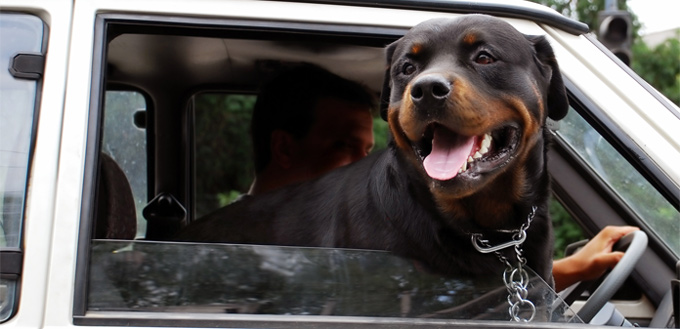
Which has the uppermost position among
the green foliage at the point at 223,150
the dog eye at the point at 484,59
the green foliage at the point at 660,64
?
the green foliage at the point at 660,64

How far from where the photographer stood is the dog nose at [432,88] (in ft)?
6.59

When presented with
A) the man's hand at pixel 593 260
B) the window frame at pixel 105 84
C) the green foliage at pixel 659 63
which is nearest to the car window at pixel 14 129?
the window frame at pixel 105 84

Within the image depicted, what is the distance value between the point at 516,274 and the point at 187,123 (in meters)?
2.15

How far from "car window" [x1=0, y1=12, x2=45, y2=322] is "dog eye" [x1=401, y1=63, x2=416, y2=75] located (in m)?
1.00

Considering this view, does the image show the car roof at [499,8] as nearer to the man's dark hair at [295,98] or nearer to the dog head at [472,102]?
the dog head at [472,102]

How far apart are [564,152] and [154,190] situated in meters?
1.81

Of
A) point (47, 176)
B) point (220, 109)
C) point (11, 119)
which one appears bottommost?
point (47, 176)

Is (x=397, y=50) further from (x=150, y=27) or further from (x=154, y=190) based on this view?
(x=154, y=190)

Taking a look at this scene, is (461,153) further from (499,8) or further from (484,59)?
(499,8)

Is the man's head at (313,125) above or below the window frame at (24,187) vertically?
above

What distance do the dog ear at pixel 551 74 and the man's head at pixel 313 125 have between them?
1.31 meters

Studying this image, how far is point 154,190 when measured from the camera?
3607 mm

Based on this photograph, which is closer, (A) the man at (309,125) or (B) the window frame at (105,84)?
(B) the window frame at (105,84)

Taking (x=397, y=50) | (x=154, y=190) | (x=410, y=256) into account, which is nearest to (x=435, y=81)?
(x=397, y=50)
